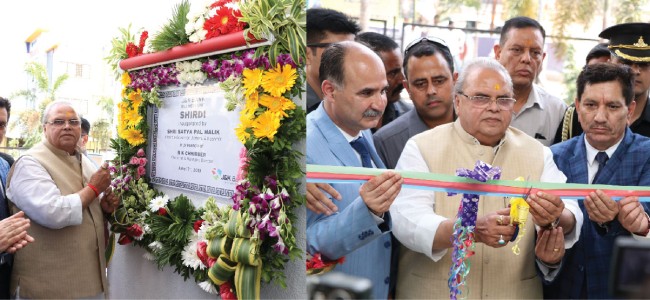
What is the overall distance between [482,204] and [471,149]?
0.13 meters

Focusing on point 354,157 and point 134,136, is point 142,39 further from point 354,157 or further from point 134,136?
point 354,157

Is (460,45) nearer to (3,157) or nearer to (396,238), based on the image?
(396,238)

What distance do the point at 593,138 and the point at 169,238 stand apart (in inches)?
78.5

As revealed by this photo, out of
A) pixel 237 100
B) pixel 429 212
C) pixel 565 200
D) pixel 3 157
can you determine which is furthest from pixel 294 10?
pixel 3 157

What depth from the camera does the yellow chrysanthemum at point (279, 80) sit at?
2123mm

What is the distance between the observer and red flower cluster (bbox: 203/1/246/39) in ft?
8.05

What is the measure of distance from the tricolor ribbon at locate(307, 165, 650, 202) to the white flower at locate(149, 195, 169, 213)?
1.79m

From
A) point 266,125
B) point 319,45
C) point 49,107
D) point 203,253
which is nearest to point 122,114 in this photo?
point 49,107

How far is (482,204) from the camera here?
147cm

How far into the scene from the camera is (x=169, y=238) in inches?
115

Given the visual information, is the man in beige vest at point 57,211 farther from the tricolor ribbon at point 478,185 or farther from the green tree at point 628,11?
the green tree at point 628,11

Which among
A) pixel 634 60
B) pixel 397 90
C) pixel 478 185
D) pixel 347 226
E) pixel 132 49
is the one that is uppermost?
pixel 132 49

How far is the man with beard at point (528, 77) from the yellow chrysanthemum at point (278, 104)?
0.82m

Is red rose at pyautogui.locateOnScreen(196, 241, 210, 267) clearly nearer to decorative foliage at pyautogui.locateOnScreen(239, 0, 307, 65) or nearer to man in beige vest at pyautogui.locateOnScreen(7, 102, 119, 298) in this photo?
man in beige vest at pyautogui.locateOnScreen(7, 102, 119, 298)
